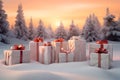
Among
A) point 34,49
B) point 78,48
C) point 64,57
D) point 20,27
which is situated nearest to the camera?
point 64,57

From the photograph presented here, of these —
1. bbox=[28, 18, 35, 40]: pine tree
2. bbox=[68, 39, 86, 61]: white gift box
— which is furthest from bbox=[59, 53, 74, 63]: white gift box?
bbox=[28, 18, 35, 40]: pine tree

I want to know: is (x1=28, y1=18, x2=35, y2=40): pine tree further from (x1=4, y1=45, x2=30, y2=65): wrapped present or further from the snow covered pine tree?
(x1=4, y1=45, x2=30, y2=65): wrapped present

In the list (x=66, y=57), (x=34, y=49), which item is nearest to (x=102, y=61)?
(x=66, y=57)

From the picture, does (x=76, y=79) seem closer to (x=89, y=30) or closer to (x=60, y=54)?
(x=60, y=54)

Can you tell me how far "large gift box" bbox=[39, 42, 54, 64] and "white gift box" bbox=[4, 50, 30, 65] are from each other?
51 centimetres

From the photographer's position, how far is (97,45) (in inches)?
351

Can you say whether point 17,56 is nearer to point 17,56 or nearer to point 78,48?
point 17,56

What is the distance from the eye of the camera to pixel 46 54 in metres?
8.59

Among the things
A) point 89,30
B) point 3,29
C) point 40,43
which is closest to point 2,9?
point 3,29

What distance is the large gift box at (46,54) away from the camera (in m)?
8.59

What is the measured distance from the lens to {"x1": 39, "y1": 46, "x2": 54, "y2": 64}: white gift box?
8586 millimetres

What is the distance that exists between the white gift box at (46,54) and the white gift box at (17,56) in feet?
1.67

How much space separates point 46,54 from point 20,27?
24111 mm

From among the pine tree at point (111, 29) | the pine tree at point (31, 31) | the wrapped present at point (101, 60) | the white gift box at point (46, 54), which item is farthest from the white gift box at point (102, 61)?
the pine tree at point (31, 31)
